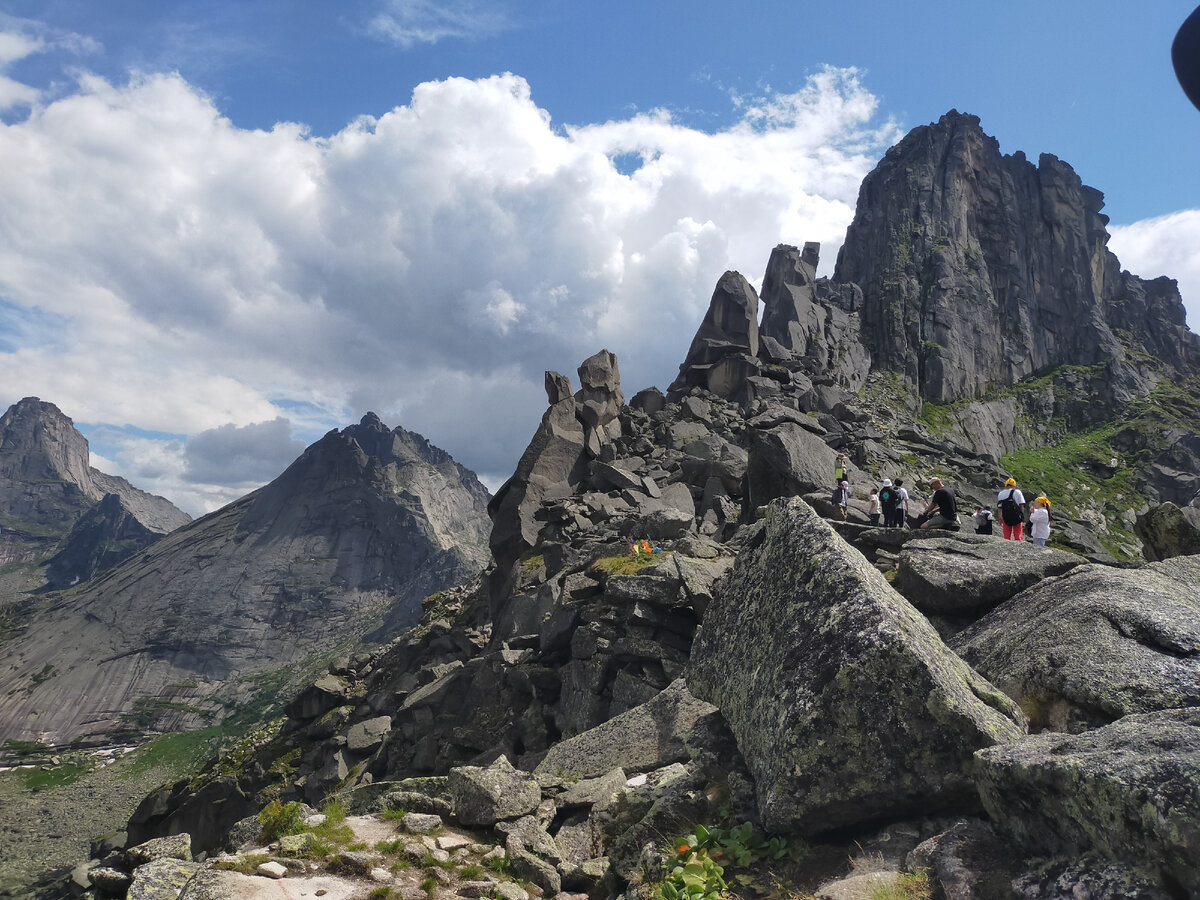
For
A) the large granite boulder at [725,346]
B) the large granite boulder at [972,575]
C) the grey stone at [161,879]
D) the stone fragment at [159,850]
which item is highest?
the large granite boulder at [725,346]

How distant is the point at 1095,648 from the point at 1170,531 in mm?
13454

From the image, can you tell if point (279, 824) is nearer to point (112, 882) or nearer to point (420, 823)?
point (420, 823)

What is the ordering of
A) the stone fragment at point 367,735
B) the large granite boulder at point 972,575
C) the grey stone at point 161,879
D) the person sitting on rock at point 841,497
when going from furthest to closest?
1. the stone fragment at point 367,735
2. the person sitting on rock at point 841,497
3. the large granite boulder at point 972,575
4. the grey stone at point 161,879

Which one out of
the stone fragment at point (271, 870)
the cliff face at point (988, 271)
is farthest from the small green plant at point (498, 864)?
the cliff face at point (988, 271)

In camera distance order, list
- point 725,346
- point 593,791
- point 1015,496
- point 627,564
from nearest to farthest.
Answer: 1. point 593,791
2. point 627,564
3. point 1015,496
4. point 725,346

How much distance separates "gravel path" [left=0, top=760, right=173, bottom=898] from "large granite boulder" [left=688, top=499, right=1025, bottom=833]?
116295mm

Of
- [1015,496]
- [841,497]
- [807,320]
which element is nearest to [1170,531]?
[1015,496]

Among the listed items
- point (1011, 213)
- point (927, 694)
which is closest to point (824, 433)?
point (927, 694)

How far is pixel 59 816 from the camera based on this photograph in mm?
145750

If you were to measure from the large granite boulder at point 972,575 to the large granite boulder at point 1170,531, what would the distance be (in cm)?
696

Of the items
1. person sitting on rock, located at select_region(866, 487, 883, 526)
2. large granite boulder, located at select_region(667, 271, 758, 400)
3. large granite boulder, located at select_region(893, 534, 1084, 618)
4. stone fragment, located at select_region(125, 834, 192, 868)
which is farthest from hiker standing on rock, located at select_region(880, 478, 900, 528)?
large granite boulder, located at select_region(667, 271, 758, 400)

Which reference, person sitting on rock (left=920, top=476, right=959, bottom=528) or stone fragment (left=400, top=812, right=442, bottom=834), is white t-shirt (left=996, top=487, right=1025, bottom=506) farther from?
stone fragment (left=400, top=812, right=442, bottom=834)

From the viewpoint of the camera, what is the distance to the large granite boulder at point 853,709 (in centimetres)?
742

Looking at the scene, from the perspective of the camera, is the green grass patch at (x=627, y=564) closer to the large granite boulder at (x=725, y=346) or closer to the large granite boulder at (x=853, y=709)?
the large granite boulder at (x=853, y=709)
